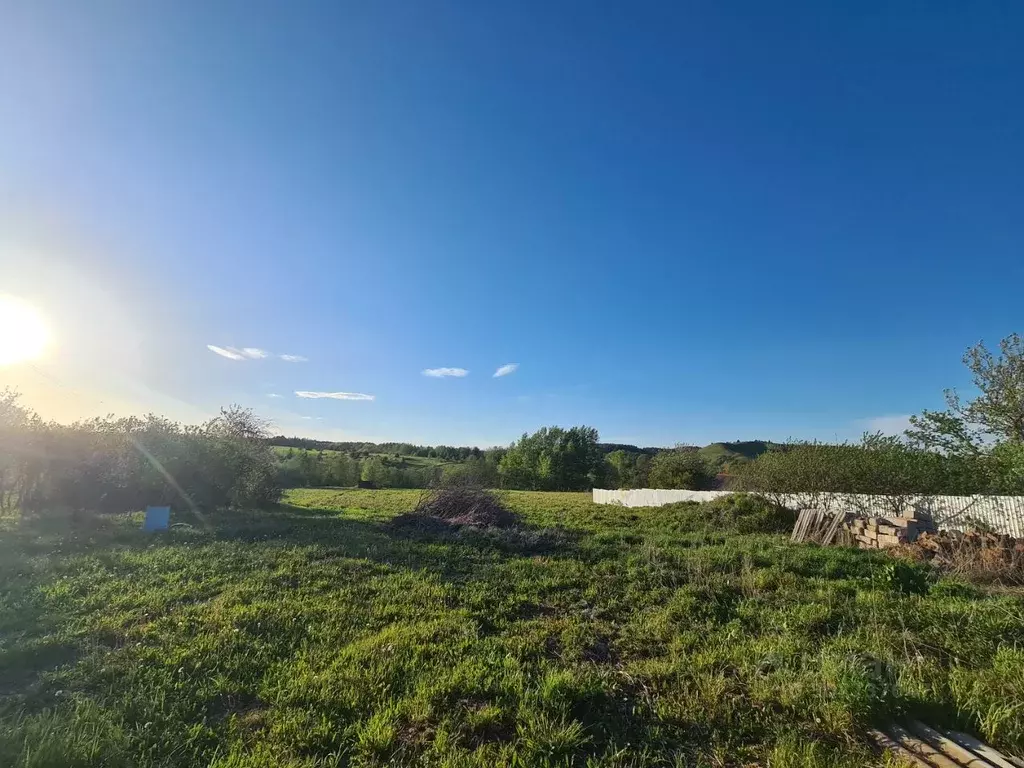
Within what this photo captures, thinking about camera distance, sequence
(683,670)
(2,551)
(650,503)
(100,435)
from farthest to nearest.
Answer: (650,503), (100,435), (2,551), (683,670)

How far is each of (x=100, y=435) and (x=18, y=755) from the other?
741 inches

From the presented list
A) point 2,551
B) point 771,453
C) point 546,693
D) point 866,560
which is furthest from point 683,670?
point 771,453

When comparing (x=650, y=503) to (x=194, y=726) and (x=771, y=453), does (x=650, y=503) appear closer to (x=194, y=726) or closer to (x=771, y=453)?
(x=771, y=453)

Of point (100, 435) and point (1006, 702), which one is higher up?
point (100, 435)

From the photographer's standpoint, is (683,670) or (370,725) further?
(683,670)

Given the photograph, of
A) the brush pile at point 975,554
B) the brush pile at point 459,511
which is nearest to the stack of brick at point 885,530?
the brush pile at point 975,554

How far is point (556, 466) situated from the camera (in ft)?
225

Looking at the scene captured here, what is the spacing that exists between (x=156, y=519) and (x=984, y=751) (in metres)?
16.9

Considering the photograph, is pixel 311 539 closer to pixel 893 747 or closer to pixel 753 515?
pixel 893 747

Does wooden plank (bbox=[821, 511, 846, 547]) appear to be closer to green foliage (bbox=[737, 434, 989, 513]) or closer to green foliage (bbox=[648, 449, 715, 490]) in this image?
green foliage (bbox=[737, 434, 989, 513])

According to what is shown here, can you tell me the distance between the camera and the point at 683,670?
181 inches

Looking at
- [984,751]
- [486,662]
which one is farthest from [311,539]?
[984,751]

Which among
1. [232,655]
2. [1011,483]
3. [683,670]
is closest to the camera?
[683,670]

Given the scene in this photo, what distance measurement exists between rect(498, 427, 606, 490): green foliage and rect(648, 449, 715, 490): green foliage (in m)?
26.6
